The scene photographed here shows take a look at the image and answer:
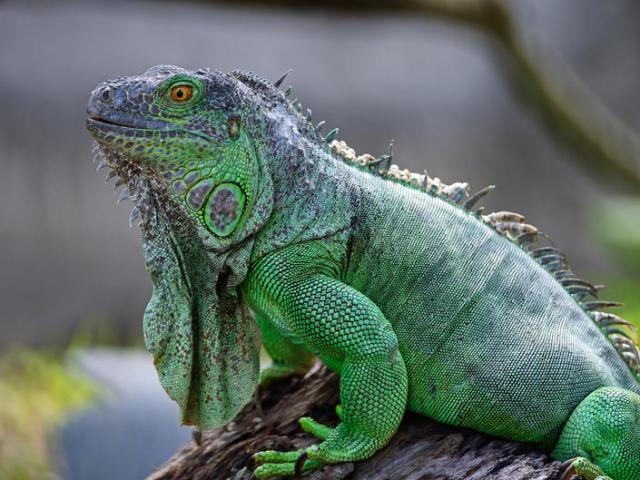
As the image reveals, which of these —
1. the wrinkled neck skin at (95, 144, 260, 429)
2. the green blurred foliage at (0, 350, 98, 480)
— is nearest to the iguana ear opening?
the wrinkled neck skin at (95, 144, 260, 429)

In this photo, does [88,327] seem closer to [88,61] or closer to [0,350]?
[0,350]

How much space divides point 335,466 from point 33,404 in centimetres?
568

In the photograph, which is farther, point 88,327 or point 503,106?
point 503,106

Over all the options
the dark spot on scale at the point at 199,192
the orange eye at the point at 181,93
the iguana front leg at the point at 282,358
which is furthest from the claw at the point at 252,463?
the orange eye at the point at 181,93

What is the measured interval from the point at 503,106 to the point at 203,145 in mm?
10013

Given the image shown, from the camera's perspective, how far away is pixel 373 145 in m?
10.8

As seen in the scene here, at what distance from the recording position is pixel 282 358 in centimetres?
393

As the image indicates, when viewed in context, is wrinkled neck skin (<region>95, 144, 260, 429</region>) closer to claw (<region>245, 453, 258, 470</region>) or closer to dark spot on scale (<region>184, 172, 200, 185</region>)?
dark spot on scale (<region>184, 172, 200, 185</region>)

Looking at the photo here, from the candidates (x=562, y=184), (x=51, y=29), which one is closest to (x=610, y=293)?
(x=562, y=184)

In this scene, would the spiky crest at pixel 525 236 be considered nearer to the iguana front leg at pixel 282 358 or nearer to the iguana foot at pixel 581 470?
the iguana foot at pixel 581 470

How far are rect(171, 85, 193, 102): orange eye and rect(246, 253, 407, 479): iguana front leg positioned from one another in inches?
31.9

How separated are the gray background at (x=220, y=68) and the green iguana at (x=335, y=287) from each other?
519cm

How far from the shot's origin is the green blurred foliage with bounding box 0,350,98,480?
259 inches

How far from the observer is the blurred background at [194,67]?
7368mm
